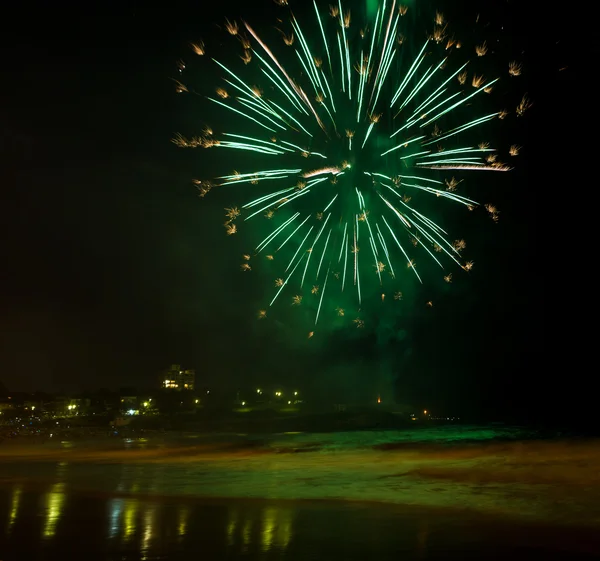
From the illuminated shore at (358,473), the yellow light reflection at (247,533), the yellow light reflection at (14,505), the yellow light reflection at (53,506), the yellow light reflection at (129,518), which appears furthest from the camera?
the illuminated shore at (358,473)

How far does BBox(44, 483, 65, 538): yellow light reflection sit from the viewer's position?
10.7 metres

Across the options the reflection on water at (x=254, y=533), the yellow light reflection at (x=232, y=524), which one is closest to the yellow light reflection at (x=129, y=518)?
the reflection on water at (x=254, y=533)

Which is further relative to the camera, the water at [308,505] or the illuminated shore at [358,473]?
the illuminated shore at [358,473]

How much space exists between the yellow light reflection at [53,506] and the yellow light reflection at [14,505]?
54 centimetres

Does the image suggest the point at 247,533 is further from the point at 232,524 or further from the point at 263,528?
the point at 232,524

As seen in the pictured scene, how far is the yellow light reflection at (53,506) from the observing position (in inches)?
421

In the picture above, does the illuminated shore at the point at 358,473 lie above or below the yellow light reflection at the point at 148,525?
above

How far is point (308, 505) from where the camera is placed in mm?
12953

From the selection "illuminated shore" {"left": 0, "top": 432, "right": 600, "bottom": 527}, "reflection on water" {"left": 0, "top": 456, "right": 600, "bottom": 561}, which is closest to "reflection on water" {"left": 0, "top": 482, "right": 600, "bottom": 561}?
"reflection on water" {"left": 0, "top": 456, "right": 600, "bottom": 561}

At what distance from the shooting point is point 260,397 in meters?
106

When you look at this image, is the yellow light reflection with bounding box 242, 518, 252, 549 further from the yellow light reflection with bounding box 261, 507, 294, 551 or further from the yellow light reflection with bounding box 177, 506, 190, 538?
the yellow light reflection with bounding box 177, 506, 190, 538

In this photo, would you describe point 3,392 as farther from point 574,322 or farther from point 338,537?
point 338,537

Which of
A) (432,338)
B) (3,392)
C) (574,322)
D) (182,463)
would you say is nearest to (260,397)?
(3,392)

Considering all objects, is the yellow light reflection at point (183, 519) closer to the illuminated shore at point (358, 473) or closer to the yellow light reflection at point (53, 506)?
the yellow light reflection at point (53, 506)
